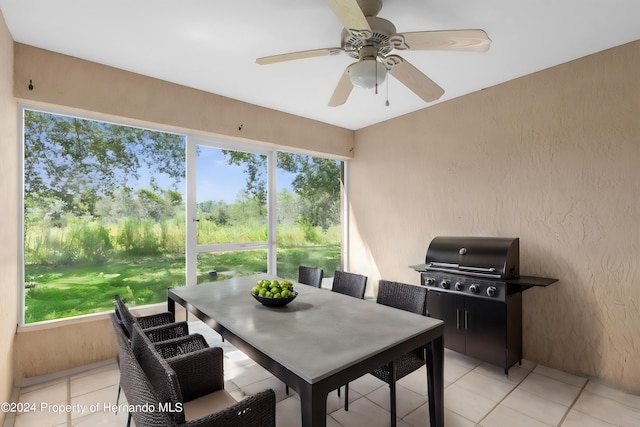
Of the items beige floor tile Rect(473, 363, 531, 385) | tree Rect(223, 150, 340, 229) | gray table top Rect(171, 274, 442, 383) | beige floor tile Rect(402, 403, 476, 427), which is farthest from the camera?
tree Rect(223, 150, 340, 229)

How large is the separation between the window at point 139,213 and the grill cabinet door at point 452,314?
2.01 m

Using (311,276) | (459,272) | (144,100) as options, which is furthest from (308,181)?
(459,272)

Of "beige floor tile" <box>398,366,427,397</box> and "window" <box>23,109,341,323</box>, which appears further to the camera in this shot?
"window" <box>23,109,341,323</box>

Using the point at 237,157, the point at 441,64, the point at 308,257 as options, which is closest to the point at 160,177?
the point at 237,157

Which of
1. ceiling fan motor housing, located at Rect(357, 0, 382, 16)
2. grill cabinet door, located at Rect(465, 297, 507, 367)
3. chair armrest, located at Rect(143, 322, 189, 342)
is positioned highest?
ceiling fan motor housing, located at Rect(357, 0, 382, 16)

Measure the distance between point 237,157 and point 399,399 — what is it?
306 cm

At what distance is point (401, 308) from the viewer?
89.9 inches

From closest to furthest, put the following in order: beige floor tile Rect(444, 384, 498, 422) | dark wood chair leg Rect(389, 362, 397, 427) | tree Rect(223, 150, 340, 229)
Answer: dark wood chair leg Rect(389, 362, 397, 427), beige floor tile Rect(444, 384, 498, 422), tree Rect(223, 150, 340, 229)

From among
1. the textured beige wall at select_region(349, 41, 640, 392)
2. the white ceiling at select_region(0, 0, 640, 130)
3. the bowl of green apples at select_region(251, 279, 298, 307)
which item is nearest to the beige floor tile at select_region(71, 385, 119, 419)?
the bowl of green apples at select_region(251, 279, 298, 307)

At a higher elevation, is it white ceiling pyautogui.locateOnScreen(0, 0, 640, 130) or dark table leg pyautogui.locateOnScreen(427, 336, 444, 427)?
white ceiling pyautogui.locateOnScreen(0, 0, 640, 130)

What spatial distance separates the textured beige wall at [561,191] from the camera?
2.43 meters

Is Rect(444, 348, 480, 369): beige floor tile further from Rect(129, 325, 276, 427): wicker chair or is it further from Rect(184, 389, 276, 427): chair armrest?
Rect(184, 389, 276, 427): chair armrest

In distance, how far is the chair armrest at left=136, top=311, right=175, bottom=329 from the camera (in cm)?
231

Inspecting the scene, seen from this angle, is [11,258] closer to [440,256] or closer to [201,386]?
[201,386]
